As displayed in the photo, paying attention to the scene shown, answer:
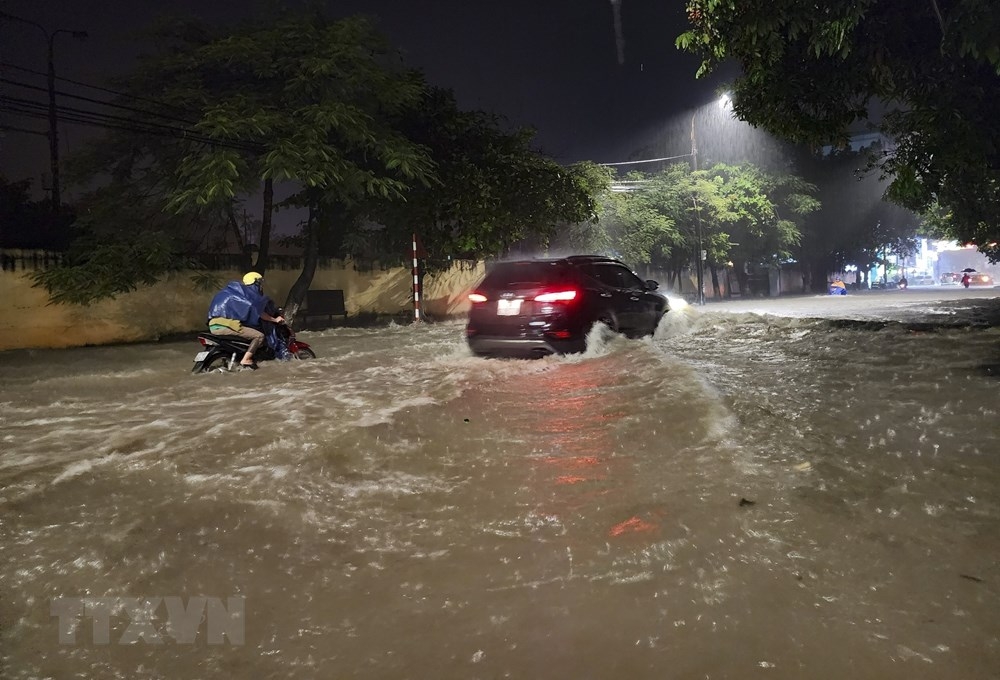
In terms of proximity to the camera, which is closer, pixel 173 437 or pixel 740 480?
pixel 740 480

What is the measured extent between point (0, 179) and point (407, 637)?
18980 millimetres

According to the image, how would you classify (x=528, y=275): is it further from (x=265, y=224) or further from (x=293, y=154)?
(x=265, y=224)

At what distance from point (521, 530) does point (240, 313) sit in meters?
6.05

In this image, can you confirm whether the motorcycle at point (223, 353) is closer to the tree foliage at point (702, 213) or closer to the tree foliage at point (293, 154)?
the tree foliage at point (293, 154)

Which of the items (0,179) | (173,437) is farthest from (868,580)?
(0,179)

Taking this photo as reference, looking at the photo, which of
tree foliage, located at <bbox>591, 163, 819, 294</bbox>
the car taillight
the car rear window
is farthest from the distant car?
the car taillight

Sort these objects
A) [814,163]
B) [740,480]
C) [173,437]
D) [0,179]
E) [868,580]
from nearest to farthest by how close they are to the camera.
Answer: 1. [868,580]
2. [740,480]
3. [173,437]
4. [0,179]
5. [814,163]

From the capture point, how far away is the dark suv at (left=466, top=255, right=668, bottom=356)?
848 cm

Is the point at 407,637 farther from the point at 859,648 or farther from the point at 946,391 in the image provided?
the point at 946,391

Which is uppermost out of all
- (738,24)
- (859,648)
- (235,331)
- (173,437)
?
(738,24)

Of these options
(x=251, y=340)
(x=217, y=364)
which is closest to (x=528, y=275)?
(x=251, y=340)

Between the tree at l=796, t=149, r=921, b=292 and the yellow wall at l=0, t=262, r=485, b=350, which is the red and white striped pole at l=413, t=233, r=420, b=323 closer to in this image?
the yellow wall at l=0, t=262, r=485, b=350

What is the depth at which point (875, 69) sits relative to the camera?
7.80 metres

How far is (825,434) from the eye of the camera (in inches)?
201
